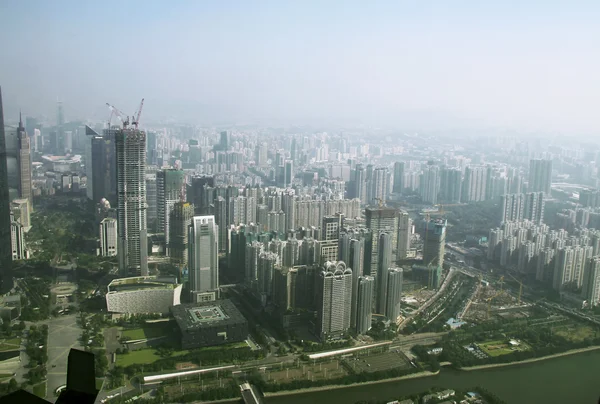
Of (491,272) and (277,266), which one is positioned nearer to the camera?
(277,266)

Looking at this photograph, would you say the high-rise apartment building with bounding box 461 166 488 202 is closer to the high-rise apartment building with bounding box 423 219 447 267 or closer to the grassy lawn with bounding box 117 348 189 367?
the high-rise apartment building with bounding box 423 219 447 267

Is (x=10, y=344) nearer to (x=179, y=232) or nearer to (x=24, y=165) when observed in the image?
(x=179, y=232)

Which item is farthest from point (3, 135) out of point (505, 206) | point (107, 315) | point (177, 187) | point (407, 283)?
point (505, 206)

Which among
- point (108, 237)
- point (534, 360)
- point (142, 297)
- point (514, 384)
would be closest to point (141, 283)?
point (142, 297)

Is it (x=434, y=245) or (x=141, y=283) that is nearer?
(x=141, y=283)

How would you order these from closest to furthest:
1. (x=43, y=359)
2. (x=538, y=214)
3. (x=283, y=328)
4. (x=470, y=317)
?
(x=43, y=359)
(x=283, y=328)
(x=470, y=317)
(x=538, y=214)

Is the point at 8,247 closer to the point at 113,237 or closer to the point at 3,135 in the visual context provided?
the point at 3,135

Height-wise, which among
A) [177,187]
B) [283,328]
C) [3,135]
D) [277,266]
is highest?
[3,135]
